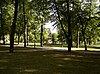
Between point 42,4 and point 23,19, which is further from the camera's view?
point 23,19

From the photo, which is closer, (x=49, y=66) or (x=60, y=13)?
(x=49, y=66)

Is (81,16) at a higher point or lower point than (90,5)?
lower

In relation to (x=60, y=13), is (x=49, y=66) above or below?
below

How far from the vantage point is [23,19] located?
143 feet

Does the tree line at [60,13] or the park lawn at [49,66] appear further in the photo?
the tree line at [60,13]

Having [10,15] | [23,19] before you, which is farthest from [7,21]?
[23,19]

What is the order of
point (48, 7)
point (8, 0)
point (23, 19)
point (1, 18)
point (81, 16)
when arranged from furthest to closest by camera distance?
point (1, 18), point (23, 19), point (81, 16), point (48, 7), point (8, 0)

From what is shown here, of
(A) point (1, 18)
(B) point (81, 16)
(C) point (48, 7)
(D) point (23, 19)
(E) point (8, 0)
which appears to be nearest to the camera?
(E) point (8, 0)

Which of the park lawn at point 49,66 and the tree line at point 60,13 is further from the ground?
the tree line at point 60,13

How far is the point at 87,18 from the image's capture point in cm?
3478

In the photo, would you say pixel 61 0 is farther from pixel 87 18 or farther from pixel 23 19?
pixel 23 19

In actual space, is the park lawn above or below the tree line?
below

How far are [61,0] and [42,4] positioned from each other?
3186mm

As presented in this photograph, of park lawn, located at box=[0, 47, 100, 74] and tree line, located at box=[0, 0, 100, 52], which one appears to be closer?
park lawn, located at box=[0, 47, 100, 74]
